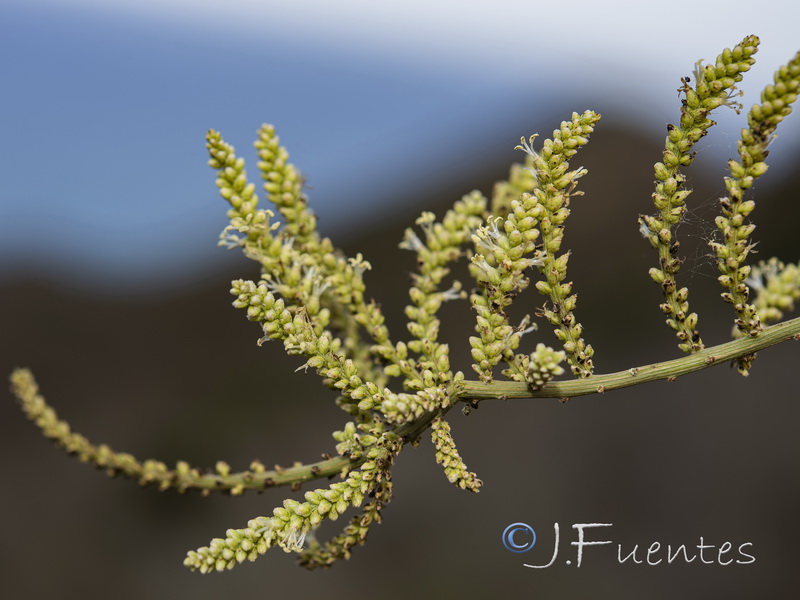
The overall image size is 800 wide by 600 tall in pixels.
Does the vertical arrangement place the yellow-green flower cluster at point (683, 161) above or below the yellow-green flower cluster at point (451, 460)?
above

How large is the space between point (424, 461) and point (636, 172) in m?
9.51

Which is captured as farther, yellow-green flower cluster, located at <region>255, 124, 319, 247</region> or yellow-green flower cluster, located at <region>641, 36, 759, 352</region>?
yellow-green flower cluster, located at <region>255, 124, 319, 247</region>

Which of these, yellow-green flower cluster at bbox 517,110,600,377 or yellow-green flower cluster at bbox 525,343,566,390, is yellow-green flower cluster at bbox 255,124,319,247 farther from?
yellow-green flower cluster at bbox 525,343,566,390

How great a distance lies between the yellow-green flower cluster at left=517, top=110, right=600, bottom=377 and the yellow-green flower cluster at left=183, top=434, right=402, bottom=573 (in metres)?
0.64

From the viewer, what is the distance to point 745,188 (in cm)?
182

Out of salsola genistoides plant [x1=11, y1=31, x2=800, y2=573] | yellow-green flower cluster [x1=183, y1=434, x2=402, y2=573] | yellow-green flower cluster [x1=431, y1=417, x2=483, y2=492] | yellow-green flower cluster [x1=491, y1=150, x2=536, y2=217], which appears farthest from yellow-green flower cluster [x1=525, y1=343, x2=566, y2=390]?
yellow-green flower cluster [x1=491, y1=150, x2=536, y2=217]

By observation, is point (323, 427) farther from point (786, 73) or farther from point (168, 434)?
point (786, 73)

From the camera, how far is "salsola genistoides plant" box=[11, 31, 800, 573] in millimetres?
1772

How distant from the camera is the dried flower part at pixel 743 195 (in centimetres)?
166

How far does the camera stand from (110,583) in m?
11.6

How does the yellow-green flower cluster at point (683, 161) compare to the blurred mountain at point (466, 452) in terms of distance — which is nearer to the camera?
the yellow-green flower cluster at point (683, 161)

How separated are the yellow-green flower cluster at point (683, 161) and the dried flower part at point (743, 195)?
0.34ft

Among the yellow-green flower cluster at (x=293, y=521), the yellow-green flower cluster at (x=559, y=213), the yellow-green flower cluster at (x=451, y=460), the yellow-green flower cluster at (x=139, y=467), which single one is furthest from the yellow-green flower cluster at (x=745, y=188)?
the yellow-green flower cluster at (x=139, y=467)

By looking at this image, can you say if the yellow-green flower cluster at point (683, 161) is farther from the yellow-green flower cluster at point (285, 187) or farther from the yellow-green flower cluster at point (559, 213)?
the yellow-green flower cluster at point (285, 187)
